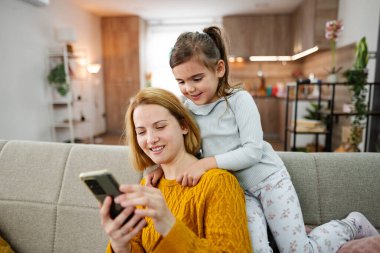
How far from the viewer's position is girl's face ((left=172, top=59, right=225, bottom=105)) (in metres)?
1.07

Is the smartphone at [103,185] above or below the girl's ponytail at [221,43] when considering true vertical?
below

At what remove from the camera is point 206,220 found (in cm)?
86

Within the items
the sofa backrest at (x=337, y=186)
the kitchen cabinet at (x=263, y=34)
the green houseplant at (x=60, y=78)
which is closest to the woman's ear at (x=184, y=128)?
the sofa backrest at (x=337, y=186)

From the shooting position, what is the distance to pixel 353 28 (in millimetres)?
3674

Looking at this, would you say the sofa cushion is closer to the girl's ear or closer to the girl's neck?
the girl's neck

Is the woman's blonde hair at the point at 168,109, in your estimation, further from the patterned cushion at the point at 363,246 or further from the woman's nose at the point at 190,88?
the patterned cushion at the point at 363,246

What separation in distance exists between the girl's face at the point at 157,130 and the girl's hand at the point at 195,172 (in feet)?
0.27

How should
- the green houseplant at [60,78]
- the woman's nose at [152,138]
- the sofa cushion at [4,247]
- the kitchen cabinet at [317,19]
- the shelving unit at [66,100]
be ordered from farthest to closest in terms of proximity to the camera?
the shelving unit at [66,100] → the green houseplant at [60,78] → the kitchen cabinet at [317,19] → the sofa cushion at [4,247] → the woman's nose at [152,138]

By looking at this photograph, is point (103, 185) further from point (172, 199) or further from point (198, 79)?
point (198, 79)

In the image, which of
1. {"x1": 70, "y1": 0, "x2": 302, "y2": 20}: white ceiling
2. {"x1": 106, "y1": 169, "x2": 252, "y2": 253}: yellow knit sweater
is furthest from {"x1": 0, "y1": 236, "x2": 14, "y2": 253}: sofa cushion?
{"x1": 70, "y1": 0, "x2": 302, "y2": 20}: white ceiling

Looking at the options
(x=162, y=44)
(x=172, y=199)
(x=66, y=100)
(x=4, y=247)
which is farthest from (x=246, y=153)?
(x=162, y=44)

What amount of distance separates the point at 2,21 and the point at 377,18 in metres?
4.75

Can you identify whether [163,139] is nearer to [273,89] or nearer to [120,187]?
[120,187]

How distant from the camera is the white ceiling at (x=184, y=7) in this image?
17.8ft
